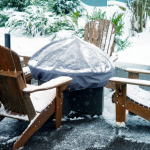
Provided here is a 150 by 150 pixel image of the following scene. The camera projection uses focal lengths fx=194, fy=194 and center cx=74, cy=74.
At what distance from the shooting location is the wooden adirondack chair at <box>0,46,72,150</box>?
166 centimetres

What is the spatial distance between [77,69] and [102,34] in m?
2.32

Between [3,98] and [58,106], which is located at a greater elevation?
[3,98]

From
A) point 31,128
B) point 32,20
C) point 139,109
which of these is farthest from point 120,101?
point 32,20

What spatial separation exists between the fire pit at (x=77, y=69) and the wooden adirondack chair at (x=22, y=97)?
0.27 m

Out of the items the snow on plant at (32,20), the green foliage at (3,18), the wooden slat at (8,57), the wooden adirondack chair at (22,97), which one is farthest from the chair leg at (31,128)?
the green foliage at (3,18)

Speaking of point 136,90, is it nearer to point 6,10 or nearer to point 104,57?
point 104,57

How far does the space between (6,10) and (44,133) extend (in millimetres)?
9670

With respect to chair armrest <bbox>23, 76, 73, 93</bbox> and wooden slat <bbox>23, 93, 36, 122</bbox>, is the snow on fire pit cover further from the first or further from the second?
wooden slat <bbox>23, 93, 36, 122</bbox>

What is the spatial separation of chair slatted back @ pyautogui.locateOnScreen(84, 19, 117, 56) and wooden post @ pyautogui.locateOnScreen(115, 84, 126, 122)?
2.12 m

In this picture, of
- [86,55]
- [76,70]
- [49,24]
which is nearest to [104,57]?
[86,55]

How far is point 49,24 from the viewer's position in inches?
335

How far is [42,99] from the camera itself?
2.17 meters

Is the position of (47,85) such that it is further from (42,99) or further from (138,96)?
(138,96)

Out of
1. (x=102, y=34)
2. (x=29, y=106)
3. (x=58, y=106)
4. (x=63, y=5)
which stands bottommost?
(x=58, y=106)
